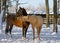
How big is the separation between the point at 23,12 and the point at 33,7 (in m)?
16.3

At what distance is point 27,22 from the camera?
30.6 ft

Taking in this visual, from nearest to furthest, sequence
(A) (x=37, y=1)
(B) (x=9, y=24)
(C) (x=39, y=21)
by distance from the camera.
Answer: (C) (x=39, y=21), (B) (x=9, y=24), (A) (x=37, y=1)

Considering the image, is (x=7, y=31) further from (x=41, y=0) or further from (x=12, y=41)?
(x=41, y=0)

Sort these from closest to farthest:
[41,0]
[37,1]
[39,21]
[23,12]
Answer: [39,21] < [23,12] < [41,0] < [37,1]

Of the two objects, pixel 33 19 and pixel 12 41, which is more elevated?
pixel 33 19

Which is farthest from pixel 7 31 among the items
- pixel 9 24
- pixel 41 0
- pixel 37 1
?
pixel 37 1

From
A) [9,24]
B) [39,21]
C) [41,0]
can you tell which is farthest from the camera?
[41,0]

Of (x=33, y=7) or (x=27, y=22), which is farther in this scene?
(x=33, y=7)

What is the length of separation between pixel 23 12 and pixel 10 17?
73cm

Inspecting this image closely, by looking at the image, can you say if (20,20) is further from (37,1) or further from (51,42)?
(37,1)

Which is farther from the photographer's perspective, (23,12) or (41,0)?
(41,0)

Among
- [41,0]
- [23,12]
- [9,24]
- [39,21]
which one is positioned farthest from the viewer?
[41,0]

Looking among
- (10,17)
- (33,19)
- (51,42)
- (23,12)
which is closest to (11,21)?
(10,17)

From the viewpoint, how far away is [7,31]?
33.8 ft
